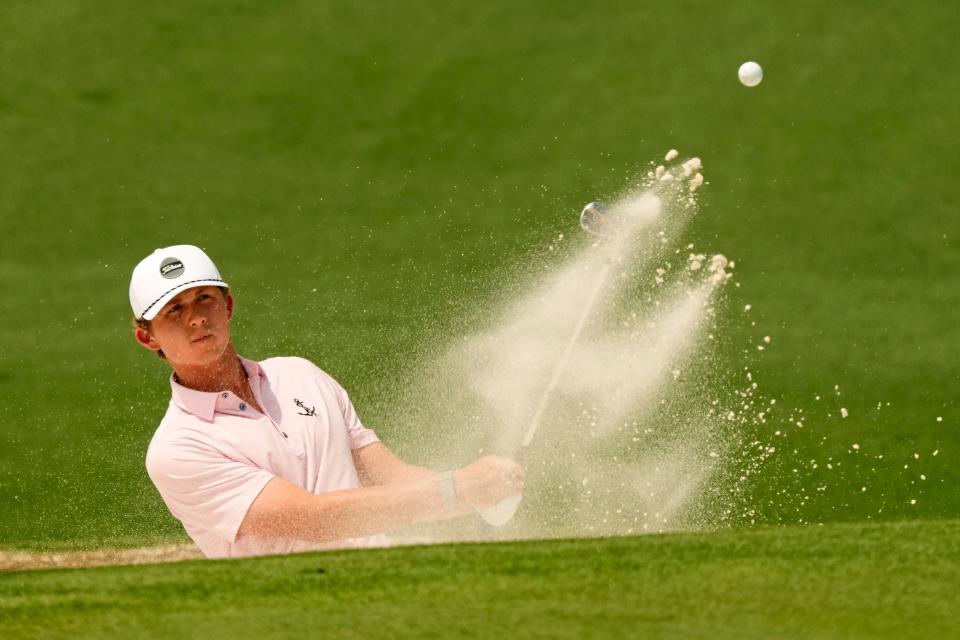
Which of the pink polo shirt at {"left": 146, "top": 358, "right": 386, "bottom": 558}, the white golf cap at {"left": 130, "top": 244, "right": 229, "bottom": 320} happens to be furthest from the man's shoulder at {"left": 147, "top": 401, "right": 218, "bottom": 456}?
the white golf cap at {"left": 130, "top": 244, "right": 229, "bottom": 320}

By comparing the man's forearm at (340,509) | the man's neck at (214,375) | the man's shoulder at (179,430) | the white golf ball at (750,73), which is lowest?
the man's forearm at (340,509)

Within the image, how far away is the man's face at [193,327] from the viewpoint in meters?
3.50

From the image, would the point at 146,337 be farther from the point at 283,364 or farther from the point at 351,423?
the point at 351,423

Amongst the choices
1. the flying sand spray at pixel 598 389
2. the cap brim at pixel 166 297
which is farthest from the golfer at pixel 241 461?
the flying sand spray at pixel 598 389

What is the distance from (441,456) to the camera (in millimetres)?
5168

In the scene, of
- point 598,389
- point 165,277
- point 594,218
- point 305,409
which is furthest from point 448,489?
point 598,389

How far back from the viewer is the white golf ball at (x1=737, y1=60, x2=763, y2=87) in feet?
18.1

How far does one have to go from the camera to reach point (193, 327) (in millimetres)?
3490

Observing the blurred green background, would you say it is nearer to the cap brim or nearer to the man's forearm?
the man's forearm

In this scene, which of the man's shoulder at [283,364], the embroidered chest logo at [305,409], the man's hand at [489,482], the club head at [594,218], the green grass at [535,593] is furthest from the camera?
the club head at [594,218]

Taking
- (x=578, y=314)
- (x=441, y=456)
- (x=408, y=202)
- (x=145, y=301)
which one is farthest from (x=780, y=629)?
(x=408, y=202)

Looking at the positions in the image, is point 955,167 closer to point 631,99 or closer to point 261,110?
point 631,99

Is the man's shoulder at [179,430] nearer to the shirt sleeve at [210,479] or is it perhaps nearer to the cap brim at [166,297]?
the shirt sleeve at [210,479]

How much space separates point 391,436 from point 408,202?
1.00m
